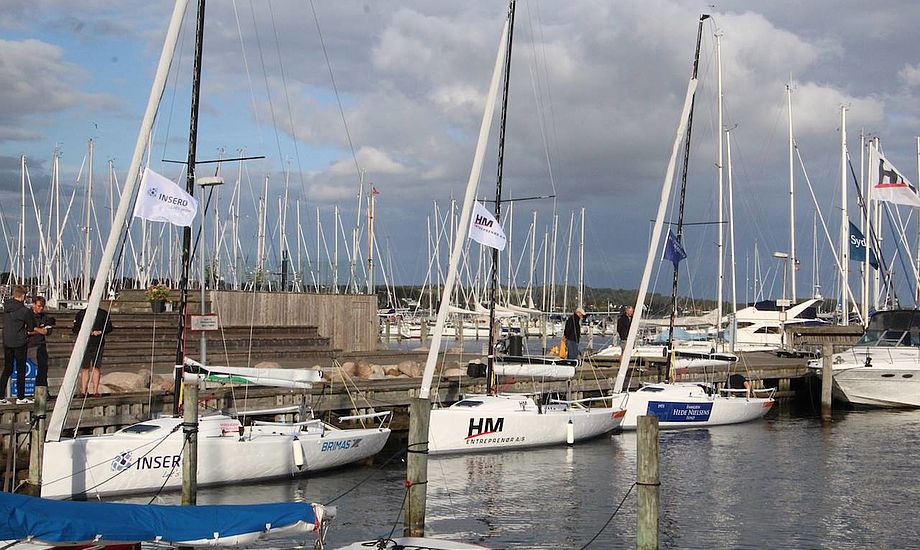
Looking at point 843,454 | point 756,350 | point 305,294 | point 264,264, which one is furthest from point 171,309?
point 264,264

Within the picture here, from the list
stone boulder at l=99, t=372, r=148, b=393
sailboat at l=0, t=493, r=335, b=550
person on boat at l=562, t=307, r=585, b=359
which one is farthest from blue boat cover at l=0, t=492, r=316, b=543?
person on boat at l=562, t=307, r=585, b=359

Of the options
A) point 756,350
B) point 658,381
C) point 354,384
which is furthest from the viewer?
point 756,350

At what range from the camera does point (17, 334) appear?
19.1 metres

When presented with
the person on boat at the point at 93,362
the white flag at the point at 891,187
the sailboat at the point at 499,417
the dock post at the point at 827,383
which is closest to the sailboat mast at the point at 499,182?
the sailboat at the point at 499,417

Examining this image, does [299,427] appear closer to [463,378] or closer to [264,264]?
[463,378]

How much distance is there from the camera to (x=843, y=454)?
26.2 meters

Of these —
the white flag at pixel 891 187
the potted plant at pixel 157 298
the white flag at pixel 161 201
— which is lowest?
the potted plant at pixel 157 298

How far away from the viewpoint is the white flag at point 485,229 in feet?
74.7

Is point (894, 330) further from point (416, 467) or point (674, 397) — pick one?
point (416, 467)

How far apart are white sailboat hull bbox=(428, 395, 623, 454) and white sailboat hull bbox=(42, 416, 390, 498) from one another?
332 cm

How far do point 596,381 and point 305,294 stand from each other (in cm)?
1073

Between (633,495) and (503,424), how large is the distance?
4739 millimetres

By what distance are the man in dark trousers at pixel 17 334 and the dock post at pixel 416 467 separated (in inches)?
349

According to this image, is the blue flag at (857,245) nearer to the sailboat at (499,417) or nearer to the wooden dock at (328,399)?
the wooden dock at (328,399)
